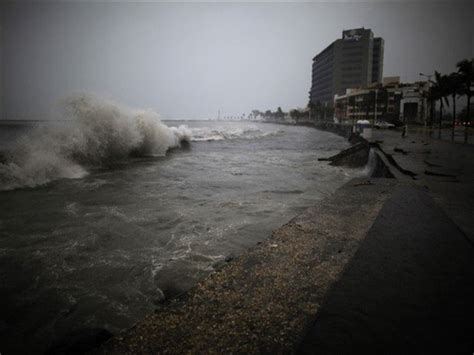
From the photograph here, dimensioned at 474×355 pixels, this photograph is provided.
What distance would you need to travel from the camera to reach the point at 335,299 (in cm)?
241

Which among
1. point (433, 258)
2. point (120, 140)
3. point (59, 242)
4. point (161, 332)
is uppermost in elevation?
point (120, 140)

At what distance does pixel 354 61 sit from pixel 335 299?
174 m

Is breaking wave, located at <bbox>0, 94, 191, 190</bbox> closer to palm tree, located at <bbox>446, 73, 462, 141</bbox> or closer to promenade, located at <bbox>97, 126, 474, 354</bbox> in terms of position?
promenade, located at <bbox>97, 126, 474, 354</bbox>

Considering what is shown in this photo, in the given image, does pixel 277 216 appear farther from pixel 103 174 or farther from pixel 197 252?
pixel 103 174

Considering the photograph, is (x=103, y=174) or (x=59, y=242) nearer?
(x=59, y=242)

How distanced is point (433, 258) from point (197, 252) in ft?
10.9

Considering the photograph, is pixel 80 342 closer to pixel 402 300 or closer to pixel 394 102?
pixel 402 300

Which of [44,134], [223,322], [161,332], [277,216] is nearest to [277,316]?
[223,322]

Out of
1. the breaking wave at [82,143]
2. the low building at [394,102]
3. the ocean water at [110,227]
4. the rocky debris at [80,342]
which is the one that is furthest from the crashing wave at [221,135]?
the low building at [394,102]

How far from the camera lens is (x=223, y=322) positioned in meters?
2.37

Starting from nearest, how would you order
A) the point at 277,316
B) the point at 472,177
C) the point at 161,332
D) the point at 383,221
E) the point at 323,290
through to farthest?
the point at 161,332 < the point at 277,316 < the point at 323,290 < the point at 383,221 < the point at 472,177

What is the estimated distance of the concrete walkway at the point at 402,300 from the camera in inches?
76.0

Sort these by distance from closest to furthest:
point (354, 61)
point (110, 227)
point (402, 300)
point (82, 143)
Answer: point (402, 300) → point (110, 227) → point (82, 143) → point (354, 61)

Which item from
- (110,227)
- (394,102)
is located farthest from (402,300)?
(394,102)
